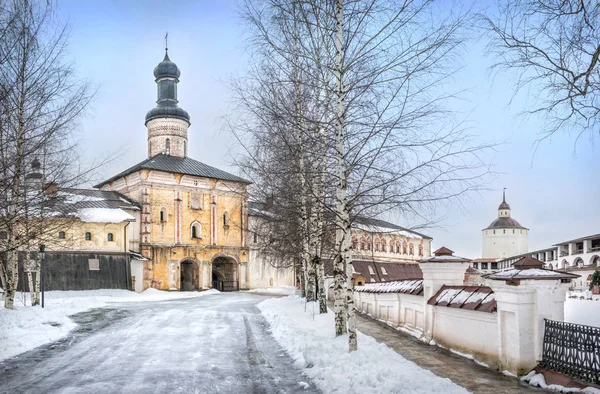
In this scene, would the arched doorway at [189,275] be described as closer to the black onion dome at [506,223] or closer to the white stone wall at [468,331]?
the white stone wall at [468,331]

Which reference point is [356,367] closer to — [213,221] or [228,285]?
[213,221]

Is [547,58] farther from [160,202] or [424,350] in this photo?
[160,202]

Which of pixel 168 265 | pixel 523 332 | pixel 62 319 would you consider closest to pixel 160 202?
pixel 168 265

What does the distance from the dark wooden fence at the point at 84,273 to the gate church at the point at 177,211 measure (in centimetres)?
267

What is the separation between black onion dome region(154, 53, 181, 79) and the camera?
52.7 meters

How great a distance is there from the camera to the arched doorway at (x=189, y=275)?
48.6 m

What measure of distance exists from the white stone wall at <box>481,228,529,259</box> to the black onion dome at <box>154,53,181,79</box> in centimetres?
7480

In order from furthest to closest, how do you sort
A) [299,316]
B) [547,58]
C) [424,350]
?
1. [299,316]
2. [424,350]
3. [547,58]

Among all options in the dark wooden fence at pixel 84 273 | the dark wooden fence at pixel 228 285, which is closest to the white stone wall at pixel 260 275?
the dark wooden fence at pixel 228 285

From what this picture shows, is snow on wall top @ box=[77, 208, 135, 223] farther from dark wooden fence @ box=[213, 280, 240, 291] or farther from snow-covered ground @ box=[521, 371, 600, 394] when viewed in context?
snow-covered ground @ box=[521, 371, 600, 394]

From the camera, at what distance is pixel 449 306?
1130cm

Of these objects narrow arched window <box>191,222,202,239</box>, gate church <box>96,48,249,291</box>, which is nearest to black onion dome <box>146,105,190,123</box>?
gate church <box>96,48,249,291</box>

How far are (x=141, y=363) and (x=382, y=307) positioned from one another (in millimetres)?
9683

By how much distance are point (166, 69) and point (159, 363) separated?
46.4m
